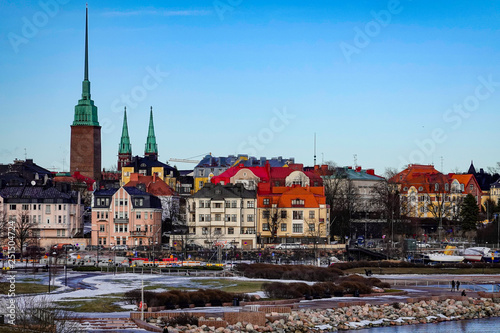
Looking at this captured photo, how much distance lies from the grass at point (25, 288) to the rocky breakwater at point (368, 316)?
1796 cm

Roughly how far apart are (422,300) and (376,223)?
227ft

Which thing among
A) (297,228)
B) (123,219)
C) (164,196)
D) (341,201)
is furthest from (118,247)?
(341,201)

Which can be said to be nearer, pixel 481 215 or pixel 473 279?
pixel 473 279

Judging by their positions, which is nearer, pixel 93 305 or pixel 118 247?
pixel 93 305

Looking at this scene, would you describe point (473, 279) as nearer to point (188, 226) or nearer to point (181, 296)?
point (181, 296)

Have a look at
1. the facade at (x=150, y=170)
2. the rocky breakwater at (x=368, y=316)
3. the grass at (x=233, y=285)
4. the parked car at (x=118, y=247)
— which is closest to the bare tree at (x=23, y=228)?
the parked car at (x=118, y=247)

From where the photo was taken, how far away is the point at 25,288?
68750 millimetres

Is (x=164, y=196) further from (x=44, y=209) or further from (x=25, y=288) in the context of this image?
(x=25, y=288)

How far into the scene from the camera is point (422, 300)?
217 feet

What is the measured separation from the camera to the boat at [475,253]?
10344 cm

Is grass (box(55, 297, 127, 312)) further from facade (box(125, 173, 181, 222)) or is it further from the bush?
facade (box(125, 173, 181, 222))

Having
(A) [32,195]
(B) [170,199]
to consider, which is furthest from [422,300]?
(B) [170,199]

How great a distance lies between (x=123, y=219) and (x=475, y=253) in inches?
1663

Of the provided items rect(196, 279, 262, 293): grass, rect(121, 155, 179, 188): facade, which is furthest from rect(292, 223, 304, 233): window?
rect(121, 155, 179, 188): facade
